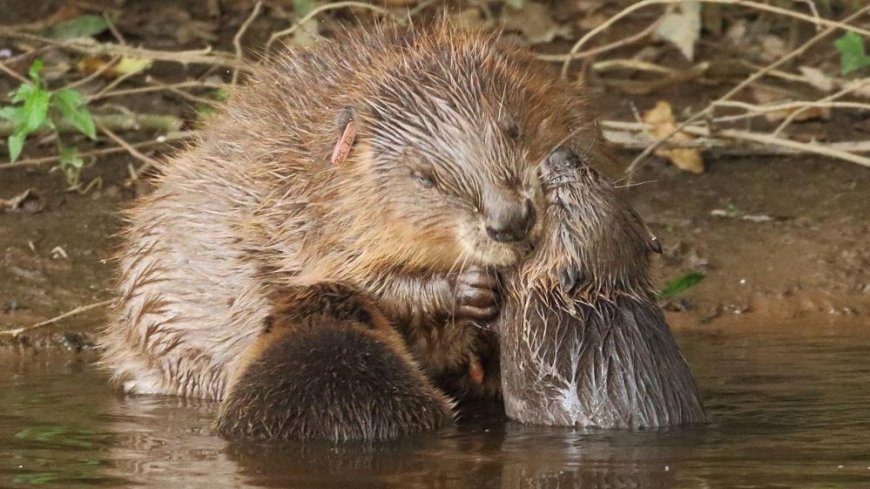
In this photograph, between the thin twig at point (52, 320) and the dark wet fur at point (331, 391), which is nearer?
the dark wet fur at point (331, 391)

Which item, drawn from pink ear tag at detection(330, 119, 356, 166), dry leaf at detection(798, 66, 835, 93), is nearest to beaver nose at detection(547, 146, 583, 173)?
pink ear tag at detection(330, 119, 356, 166)

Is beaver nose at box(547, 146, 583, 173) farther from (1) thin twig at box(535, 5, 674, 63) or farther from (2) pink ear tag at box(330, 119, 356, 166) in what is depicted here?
(1) thin twig at box(535, 5, 674, 63)

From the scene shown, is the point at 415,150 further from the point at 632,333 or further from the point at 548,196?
the point at 632,333

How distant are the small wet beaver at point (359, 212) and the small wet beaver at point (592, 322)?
0.09 m

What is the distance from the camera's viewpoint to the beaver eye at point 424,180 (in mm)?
4398

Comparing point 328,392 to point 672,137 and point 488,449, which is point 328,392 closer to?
point 488,449

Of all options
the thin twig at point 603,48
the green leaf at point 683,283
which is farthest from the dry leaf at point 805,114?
the green leaf at point 683,283

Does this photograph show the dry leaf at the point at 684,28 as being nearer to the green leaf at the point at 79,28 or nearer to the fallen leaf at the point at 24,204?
the green leaf at the point at 79,28

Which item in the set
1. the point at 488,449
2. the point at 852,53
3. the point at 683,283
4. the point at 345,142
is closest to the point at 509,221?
the point at 488,449

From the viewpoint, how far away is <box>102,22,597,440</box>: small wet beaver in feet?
14.2

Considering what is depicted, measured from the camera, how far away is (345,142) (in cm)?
460

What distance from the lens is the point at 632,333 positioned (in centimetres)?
425

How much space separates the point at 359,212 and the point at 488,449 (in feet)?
2.56

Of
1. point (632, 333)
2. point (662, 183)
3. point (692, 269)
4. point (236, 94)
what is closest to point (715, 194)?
point (662, 183)
